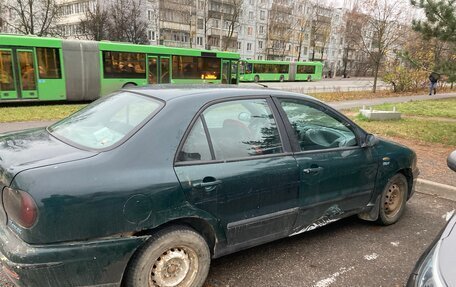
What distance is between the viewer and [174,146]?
2609mm

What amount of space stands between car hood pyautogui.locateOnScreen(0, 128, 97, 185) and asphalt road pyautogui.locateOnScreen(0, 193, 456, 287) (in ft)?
3.76

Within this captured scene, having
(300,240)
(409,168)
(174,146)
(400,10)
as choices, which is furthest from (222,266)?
(400,10)

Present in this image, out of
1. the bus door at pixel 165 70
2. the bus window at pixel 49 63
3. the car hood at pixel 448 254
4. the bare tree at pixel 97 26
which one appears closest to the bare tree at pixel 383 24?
the bus door at pixel 165 70

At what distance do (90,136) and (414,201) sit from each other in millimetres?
4563

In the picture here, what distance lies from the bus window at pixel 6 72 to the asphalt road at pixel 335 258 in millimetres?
13632

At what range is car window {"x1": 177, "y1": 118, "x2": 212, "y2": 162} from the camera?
265cm

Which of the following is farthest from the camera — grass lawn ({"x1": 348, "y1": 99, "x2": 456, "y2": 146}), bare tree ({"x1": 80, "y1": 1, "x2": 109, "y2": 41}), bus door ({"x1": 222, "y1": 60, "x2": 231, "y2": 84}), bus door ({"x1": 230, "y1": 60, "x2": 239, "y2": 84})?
bare tree ({"x1": 80, "y1": 1, "x2": 109, "y2": 41})

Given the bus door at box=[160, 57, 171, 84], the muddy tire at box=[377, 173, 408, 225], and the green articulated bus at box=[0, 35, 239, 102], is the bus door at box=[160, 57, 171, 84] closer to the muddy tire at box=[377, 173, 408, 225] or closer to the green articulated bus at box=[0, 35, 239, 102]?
the green articulated bus at box=[0, 35, 239, 102]

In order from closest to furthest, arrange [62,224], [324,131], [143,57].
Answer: [62,224] → [324,131] → [143,57]

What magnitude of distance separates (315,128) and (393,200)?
4.93 ft

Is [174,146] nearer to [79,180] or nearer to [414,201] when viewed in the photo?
[79,180]

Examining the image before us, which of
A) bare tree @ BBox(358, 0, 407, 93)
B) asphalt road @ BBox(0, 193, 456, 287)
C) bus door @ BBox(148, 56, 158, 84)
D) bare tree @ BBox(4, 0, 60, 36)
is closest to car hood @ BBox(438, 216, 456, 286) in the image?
asphalt road @ BBox(0, 193, 456, 287)

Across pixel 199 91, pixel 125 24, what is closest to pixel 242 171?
pixel 199 91

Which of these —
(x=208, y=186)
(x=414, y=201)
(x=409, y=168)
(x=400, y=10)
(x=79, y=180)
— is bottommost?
(x=414, y=201)
